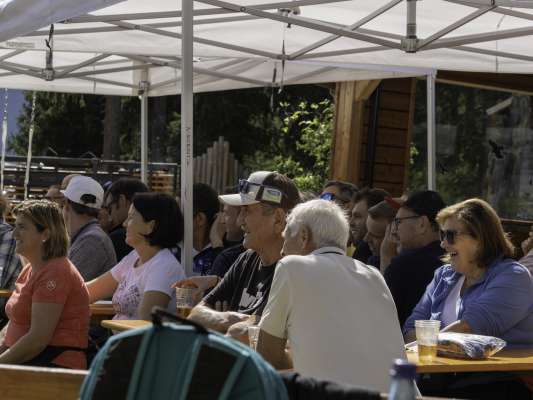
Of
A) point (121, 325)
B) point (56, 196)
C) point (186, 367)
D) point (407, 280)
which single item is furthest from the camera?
point (56, 196)

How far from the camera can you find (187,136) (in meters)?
5.70

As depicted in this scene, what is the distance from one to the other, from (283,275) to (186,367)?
4.71 feet

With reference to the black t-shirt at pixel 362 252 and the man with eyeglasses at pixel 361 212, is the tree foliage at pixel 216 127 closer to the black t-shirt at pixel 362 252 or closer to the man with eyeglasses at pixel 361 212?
the man with eyeglasses at pixel 361 212

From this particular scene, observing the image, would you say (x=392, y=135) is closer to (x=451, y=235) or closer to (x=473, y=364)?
(x=451, y=235)

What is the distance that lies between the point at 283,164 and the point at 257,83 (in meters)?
11.5

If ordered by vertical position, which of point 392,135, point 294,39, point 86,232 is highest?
point 294,39

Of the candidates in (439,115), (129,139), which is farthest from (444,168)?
(129,139)

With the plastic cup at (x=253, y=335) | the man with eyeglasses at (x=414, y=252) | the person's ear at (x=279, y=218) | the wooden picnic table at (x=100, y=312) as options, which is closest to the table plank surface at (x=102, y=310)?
the wooden picnic table at (x=100, y=312)

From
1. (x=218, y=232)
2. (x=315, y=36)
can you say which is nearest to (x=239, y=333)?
(x=218, y=232)

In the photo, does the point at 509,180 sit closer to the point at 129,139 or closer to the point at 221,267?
the point at 221,267

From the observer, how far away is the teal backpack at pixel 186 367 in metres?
2.15

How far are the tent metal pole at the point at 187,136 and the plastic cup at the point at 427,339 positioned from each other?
1.76 meters

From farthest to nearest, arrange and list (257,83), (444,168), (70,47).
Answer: (444,168) < (257,83) < (70,47)

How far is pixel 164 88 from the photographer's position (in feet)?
35.8
